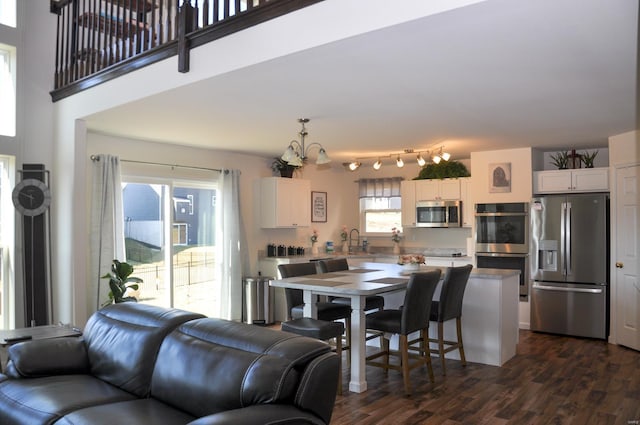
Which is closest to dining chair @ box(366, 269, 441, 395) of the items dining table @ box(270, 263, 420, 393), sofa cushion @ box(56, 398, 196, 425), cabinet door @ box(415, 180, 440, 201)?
dining table @ box(270, 263, 420, 393)

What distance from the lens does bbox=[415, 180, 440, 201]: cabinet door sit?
25.3 ft

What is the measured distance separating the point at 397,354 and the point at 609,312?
3.01 m

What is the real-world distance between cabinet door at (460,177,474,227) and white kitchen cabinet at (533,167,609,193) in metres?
1.01

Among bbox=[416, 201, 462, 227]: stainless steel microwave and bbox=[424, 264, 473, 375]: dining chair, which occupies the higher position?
bbox=[416, 201, 462, 227]: stainless steel microwave

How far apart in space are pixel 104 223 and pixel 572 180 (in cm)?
561

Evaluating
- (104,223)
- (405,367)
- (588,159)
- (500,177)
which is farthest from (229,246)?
(588,159)

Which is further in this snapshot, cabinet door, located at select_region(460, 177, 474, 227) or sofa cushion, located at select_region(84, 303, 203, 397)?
cabinet door, located at select_region(460, 177, 474, 227)

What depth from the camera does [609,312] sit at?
600 cm

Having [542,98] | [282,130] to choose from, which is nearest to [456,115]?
[542,98]

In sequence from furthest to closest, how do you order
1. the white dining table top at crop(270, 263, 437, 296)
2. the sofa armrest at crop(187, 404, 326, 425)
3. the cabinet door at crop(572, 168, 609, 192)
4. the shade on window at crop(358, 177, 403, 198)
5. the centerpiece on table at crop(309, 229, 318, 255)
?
1. the shade on window at crop(358, 177, 403, 198)
2. the centerpiece on table at crop(309, 229, 318, 255)
3. the cabinet door at crop(572, 168, 609, 192)
4. the white dining table top at crop(270, 263, 437, 296)
5. the sofa armrest at crop(187, 404, 326, 425)

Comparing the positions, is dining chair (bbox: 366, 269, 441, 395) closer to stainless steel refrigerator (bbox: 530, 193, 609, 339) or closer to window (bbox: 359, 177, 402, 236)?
stainless steel refrigerator (bbox: 530, 193, 609, 339)

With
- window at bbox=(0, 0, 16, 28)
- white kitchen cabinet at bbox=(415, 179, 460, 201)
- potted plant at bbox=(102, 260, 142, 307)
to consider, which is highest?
window at bbox=(0, 0, 16, 28)

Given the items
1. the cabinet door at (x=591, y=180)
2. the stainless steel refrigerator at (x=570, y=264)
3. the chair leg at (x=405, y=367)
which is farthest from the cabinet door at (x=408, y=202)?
the chair leg at (x=405, y=367)

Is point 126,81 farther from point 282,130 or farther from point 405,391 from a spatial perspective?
point 405,391
